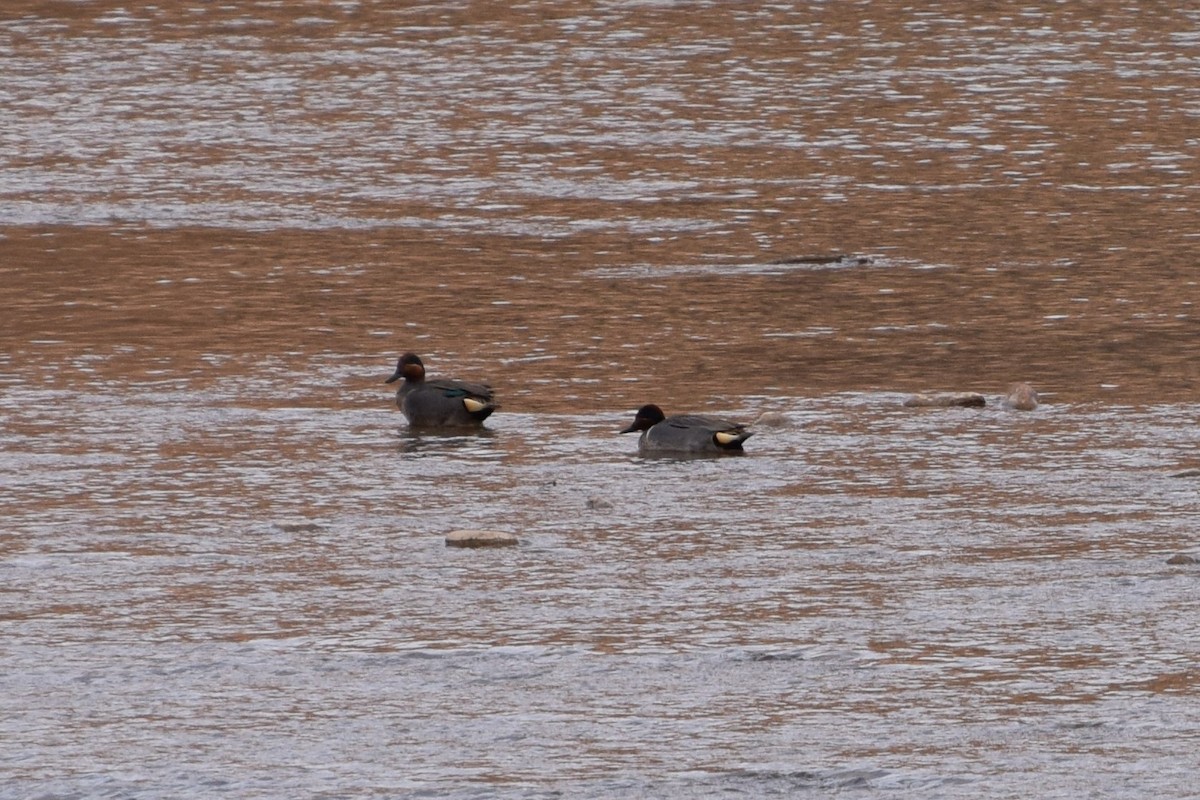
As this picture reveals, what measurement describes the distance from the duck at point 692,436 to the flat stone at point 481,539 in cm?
172

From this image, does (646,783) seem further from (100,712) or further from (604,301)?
(604,301)

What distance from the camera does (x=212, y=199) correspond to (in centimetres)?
1861

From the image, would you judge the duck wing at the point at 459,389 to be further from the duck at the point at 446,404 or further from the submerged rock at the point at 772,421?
the submerged rock at the point at 772,421


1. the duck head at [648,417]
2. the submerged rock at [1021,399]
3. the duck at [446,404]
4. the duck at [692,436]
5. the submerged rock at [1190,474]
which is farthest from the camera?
the duck at [446,404]

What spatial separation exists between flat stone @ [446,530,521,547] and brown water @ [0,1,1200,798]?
9 cm

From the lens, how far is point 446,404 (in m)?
12.0

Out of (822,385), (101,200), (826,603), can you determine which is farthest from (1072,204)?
(826,603)

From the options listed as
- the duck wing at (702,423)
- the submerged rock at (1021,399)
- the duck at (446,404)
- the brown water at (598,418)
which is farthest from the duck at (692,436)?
the submerged rock at (1021,399)

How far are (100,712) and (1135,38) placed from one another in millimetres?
19920

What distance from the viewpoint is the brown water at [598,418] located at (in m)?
7.19

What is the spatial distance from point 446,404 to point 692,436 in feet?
4.84

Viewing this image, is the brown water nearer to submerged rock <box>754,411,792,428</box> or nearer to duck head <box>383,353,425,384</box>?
submerged rock <box>754,411,792,428</box>

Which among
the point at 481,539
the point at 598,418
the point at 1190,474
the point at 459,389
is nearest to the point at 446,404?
the point at 459,389

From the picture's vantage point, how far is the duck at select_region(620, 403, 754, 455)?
36.1 feet
